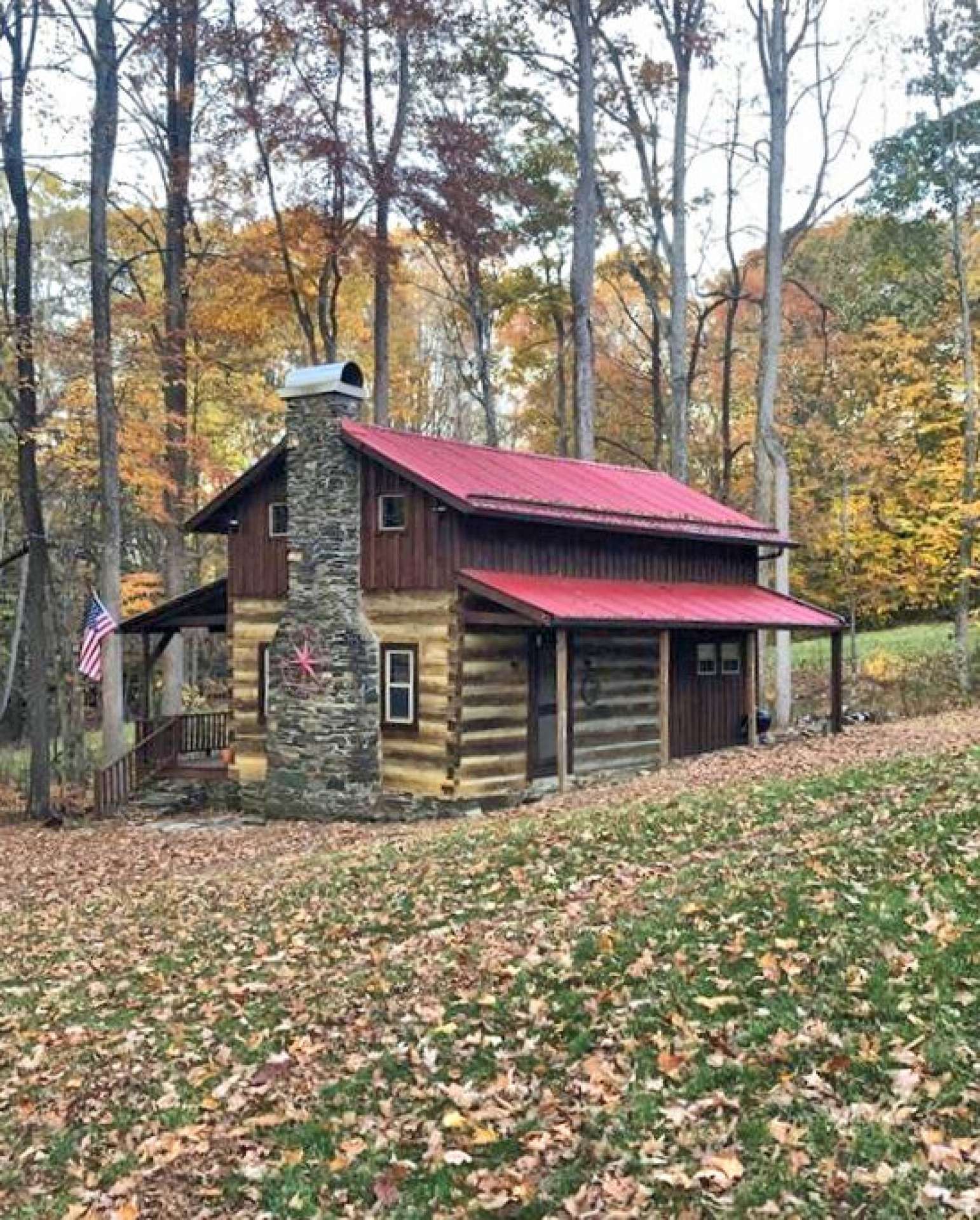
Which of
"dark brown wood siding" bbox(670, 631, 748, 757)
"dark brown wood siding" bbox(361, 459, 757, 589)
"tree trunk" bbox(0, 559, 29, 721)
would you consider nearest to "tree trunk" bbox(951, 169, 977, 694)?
"dark brown wood siding" bbox(670, 631, 748, 757)

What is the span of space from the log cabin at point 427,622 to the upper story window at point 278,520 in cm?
3

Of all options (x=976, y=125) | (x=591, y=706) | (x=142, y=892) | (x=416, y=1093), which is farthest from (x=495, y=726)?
(x=976, y=125)

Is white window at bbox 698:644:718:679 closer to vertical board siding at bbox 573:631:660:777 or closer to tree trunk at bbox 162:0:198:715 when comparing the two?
vertical board siding at bbox 573:631:660:777

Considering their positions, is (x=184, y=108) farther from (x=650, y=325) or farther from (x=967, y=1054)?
(x=967, y=1054)

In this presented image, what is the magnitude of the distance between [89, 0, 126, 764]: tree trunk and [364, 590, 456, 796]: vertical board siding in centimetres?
583

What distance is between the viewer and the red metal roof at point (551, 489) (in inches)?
672

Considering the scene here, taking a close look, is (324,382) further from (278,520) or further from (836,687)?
(836,687)

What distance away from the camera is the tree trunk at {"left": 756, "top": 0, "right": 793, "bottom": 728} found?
941 inches

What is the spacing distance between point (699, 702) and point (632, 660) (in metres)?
2.14

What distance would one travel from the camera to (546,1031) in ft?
21.9

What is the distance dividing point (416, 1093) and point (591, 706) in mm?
12885

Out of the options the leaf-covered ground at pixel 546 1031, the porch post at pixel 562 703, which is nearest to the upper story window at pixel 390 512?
the porch post at pixel 562 703

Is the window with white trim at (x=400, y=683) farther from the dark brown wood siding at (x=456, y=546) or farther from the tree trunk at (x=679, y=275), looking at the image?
the tree trunk at (x=679, y=275)

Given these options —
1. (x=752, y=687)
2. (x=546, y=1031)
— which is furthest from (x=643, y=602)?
(x=546, y=1031)
